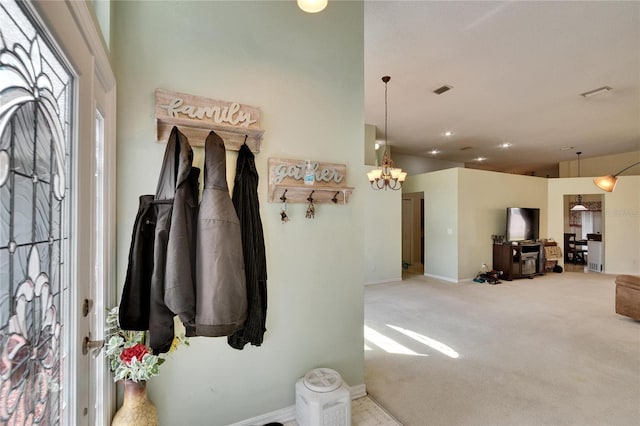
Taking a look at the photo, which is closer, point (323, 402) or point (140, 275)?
point (140, 275)

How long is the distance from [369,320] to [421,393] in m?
1.61

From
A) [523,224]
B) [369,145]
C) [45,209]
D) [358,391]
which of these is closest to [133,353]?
[45,209]

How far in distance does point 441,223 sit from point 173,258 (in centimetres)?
634

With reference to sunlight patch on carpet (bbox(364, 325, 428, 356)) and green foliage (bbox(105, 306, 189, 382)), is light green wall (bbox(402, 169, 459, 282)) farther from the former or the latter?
green foliage (bbox(105, 306, 189, 382))

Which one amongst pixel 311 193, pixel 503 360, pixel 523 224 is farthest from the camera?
pixel 523 224

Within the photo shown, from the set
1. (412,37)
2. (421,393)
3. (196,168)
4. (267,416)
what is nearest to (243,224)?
(196,168)

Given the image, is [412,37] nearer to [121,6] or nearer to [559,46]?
[559,46]

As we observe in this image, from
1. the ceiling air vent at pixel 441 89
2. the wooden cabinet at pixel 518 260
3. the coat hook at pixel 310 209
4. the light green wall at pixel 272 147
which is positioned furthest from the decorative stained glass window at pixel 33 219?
the wooden cabinet at pixel 518 260

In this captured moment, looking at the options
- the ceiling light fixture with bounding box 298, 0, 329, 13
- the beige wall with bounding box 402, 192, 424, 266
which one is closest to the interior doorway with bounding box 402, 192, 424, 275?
the beige wall with bounding box 402, 192, 424, 266

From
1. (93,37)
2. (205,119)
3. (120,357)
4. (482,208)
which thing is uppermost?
(93,37)

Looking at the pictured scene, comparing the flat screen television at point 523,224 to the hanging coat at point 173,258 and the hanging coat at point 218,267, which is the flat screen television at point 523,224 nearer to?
the hanging coat at point 218,267

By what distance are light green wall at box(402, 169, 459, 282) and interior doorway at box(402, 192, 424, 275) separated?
1.23 metres

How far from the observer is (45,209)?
0.82 m

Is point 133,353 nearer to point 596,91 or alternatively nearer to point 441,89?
point 441,89
